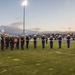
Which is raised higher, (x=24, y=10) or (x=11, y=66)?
(x=24, y=10)

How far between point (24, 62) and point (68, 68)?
5.60 metres

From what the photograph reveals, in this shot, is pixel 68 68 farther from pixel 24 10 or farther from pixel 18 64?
pixel 24 10

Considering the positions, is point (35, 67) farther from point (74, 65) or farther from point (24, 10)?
point (24, 10)

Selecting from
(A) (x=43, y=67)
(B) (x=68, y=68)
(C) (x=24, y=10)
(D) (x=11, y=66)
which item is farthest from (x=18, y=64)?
(C) (x=24, y=10)

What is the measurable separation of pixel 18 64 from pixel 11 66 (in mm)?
1125

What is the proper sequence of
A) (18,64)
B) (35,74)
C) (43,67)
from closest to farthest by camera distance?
(35,74) < (43,67) < (18,64)

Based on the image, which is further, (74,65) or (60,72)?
(74,65)

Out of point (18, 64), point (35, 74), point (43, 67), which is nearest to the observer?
point (35, 74)

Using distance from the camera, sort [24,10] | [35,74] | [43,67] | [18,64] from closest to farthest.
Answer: [35,74], [43,67], [18,64], [24,10]

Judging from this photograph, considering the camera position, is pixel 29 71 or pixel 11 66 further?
pixel 11 66

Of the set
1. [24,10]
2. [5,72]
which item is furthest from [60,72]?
[24,10]

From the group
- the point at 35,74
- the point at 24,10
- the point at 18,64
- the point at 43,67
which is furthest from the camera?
the point at 24,10

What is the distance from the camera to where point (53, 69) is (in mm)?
22969

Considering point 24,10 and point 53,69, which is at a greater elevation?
point 24,10
